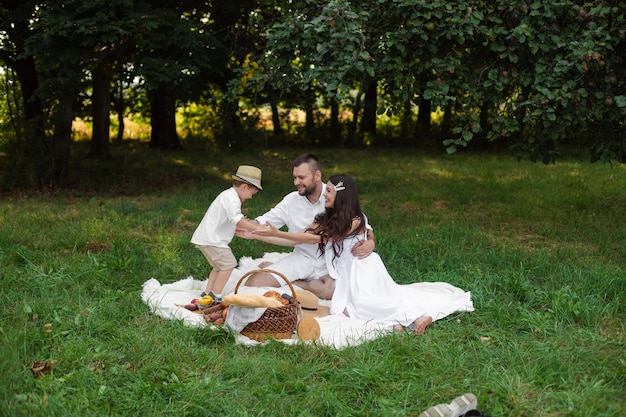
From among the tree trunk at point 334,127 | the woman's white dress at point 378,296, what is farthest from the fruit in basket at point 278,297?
the tree trunk at point 334,127

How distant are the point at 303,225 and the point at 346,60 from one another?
1979 mm

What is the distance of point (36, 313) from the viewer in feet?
17.3

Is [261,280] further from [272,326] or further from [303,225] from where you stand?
[272,326]

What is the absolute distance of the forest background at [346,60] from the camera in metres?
7.41

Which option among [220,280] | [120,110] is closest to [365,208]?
[220,280]

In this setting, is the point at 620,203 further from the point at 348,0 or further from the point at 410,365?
the point at 410,365

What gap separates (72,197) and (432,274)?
7083 millimetres

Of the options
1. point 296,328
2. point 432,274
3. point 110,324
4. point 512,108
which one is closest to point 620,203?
point 512,108

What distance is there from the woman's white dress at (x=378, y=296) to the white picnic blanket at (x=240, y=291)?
0.11m

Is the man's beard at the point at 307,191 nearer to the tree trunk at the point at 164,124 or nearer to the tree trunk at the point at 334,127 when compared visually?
the tree trunk at the point at 164,124

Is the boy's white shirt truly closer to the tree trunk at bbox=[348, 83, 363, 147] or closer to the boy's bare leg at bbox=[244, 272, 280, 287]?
the boy's bare leg at bbox=[244, 272, 280, 287]

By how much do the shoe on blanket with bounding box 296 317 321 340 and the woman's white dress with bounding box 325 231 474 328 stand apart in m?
0.57

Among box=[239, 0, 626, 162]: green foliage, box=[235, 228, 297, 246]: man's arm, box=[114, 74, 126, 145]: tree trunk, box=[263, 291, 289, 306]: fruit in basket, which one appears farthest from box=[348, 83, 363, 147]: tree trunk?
box=[263, 291, 289, 306]: fruit in basket

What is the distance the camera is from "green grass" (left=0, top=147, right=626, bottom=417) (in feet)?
13.4
